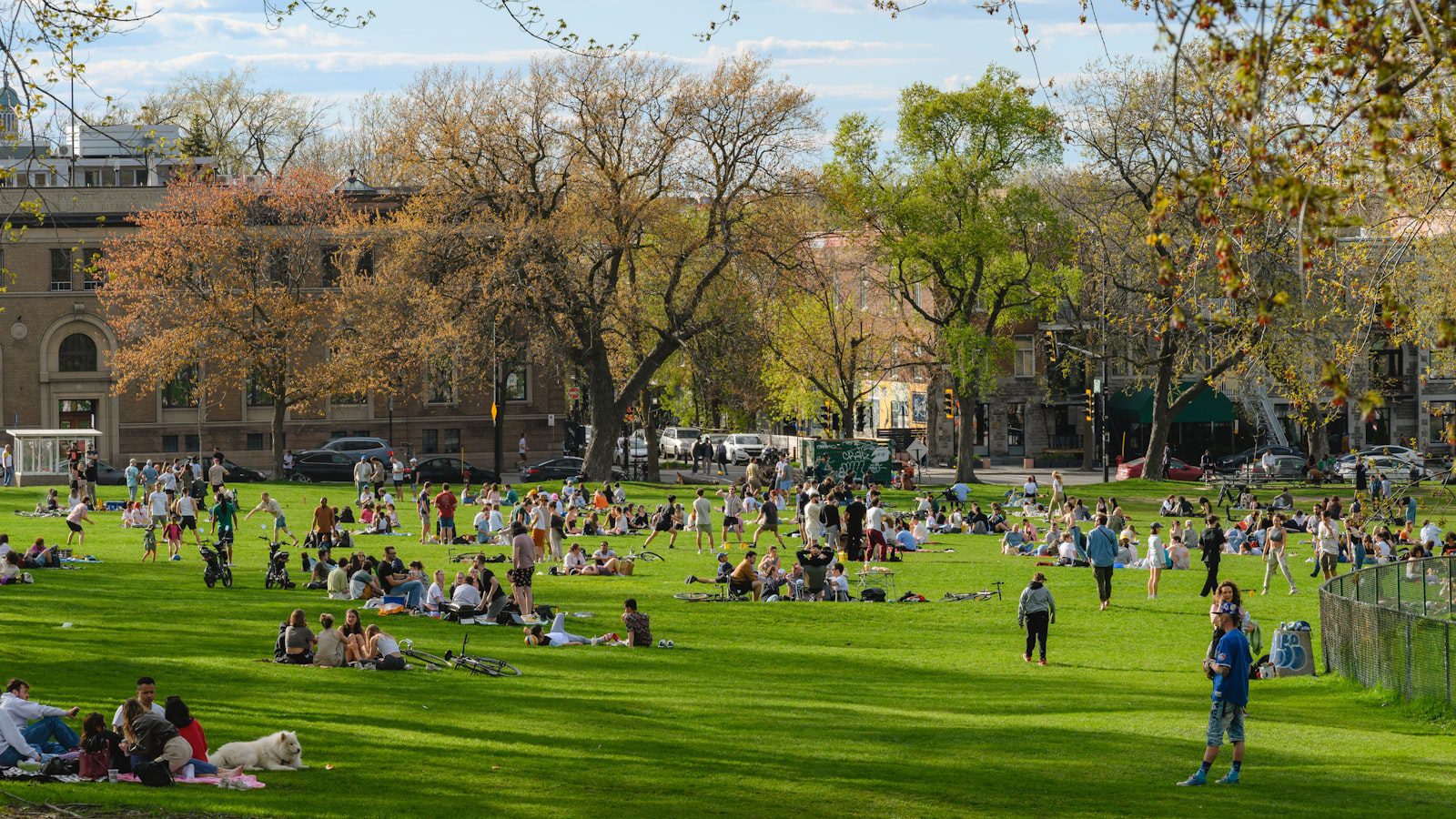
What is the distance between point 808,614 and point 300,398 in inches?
1627

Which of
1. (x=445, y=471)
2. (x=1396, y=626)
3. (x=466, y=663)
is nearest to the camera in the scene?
(x=1396, y=626)

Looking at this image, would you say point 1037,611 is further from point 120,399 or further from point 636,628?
point 120,399

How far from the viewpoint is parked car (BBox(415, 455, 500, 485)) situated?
5988cm

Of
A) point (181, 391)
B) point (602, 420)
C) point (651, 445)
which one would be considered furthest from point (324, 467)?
point (651, 445)

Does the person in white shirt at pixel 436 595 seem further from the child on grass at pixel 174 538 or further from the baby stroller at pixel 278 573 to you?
the child on grass at pixel 174 538

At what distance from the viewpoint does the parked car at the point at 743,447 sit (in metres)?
75.2

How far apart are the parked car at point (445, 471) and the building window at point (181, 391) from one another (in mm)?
13374

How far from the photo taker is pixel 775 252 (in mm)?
51250

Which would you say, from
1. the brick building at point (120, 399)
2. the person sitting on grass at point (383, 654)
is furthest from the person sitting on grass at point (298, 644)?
the brick building at point (120, 399)

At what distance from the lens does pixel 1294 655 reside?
74.5 feet

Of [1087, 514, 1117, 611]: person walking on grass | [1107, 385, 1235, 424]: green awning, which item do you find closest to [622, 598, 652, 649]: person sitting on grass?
[1087, 514, 1117, 611]: person walking on grass

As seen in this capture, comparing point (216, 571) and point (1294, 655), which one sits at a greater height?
point (216, 571)

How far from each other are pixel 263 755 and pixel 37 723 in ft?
8.01

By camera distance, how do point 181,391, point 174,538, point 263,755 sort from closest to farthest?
point 263,755 < point 174,538 < point 181,391
